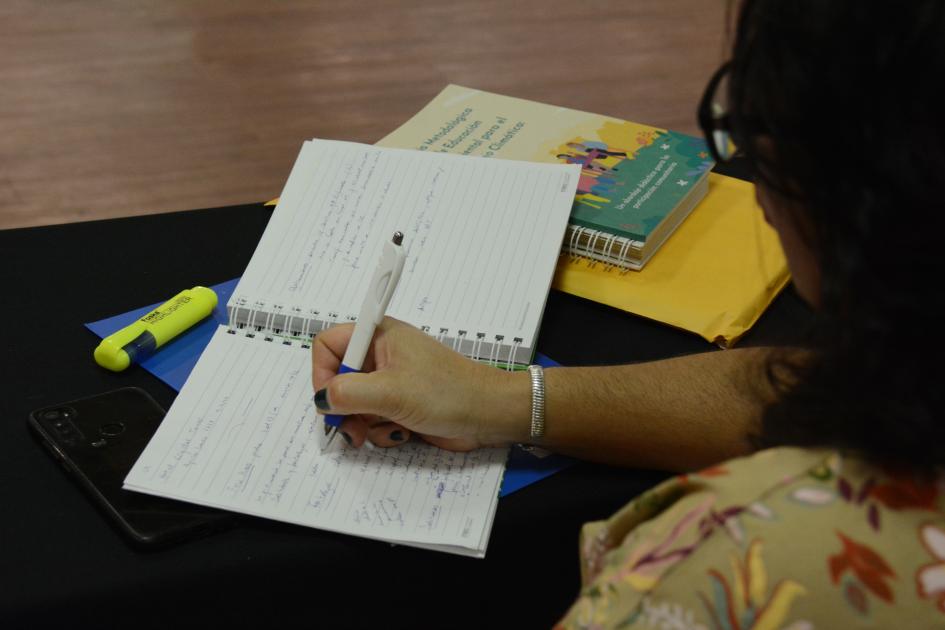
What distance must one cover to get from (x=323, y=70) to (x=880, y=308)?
103 inches

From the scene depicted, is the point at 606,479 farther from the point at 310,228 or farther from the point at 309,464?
the point at 310,228

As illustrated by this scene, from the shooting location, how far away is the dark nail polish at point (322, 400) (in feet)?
2.87

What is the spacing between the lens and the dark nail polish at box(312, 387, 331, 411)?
876mm

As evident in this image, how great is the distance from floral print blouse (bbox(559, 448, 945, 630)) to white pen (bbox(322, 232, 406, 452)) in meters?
0.36

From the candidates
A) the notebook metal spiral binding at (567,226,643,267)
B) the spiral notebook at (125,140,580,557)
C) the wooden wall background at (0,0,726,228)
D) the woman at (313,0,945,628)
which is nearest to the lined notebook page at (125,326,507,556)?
the spiral notebook at (125,140,580,557)

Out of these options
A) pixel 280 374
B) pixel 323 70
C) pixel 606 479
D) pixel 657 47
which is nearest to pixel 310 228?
pixel 280 374

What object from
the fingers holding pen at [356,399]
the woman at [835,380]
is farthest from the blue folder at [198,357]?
the woman at [835,380]

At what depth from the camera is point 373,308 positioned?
89 cm

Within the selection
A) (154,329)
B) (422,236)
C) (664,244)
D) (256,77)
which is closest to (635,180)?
(664,244)

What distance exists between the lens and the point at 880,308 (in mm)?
576

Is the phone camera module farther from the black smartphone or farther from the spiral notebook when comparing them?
the spiral notebook

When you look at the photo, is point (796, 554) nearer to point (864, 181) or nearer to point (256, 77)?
point (864, 181)

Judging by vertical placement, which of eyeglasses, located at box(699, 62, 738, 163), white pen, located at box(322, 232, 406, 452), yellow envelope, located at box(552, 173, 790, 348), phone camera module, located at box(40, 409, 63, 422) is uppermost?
eyeglasses, located at box(699, 62, 738, 163)

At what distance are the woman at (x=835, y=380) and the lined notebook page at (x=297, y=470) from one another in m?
0.22
